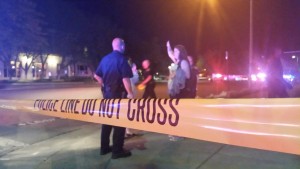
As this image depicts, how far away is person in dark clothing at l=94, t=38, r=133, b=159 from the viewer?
5906 mm

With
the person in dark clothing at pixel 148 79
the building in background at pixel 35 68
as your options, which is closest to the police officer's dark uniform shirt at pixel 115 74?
the person in dark clothing at pixel 148 79

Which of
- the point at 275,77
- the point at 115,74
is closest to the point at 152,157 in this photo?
the point at 115,74

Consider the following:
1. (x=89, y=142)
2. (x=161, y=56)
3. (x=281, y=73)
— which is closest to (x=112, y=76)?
(x=89, y=142)

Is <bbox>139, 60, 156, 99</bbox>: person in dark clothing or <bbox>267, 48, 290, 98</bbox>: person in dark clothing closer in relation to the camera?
<bbox>267, 48, 290, 98</bbox>: person in dark clothing

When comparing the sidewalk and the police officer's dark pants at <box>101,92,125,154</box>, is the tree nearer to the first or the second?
the sidewalk

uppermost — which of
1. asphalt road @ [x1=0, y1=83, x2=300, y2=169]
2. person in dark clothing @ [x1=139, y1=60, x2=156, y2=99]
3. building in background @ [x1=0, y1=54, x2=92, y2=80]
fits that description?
building in background @ [x1=0, y1=54, x2=92, y2=80]

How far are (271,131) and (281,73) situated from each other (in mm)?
4398

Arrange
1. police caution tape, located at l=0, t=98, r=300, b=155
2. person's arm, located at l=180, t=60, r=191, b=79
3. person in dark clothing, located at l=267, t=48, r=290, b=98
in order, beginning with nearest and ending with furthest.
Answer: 1. police caution tape, located at l=0, t=98, r=300, b=155
2. person's arm, located at l=180, t=60, r=191, b=79
3. person in dark clothing, located at l=267, t=48, r=290, b=98

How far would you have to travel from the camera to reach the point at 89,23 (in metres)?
61.3

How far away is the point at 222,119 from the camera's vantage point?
12.1 ft

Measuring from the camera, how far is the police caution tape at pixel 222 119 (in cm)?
332

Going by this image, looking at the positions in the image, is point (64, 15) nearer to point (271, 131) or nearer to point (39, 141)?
point (39, 141)

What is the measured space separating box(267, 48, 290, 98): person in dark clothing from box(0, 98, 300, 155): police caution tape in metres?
3.76

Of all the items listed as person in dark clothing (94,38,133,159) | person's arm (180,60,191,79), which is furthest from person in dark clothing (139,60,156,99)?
person in dark clothing (94,38,133,159)
